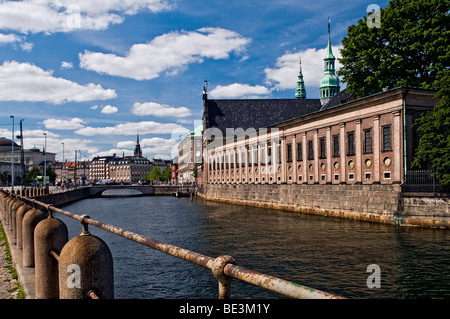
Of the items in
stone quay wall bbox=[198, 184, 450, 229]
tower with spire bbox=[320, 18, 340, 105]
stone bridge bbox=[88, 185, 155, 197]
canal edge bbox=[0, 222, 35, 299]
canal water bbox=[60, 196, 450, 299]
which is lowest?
stone bridge bbox=[88, 185, 155, 197]

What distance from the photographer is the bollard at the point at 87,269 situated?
15.0ft

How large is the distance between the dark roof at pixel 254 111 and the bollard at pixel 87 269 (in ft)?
285

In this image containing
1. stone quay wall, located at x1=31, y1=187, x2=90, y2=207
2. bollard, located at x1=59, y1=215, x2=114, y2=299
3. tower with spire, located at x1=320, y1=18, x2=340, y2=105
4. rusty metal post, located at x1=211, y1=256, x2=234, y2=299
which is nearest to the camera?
rusty metal post, located at x1=211, y1=256, x2=234, y2=299

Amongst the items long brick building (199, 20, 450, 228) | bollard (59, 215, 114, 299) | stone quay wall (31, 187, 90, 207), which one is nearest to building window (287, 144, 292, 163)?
long brick building (199, 20, 450, 228)

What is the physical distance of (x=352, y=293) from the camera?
1425 cm

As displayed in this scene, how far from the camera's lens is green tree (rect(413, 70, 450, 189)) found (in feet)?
92.8

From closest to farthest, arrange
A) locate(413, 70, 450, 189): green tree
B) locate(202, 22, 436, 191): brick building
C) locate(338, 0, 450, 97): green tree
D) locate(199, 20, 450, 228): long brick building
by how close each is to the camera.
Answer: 1. locate(413, 70, 450, 189): green tree
2. locate(199, 20, 450, 228): long brick building
3. locate(202, 22, 436, 191): brick building
4. locate(338, 0, 450, 97): green tree

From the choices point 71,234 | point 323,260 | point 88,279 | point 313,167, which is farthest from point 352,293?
point 313,167

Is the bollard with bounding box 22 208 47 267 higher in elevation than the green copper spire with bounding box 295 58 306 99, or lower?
lower

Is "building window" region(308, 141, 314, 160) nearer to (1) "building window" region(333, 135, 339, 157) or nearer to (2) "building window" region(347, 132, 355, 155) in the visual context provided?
(1) "building window" region(333, 135, 339, 157)

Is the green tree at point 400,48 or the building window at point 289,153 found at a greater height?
the green tree at point 400,48

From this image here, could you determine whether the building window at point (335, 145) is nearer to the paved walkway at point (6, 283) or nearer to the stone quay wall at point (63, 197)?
the stone quay wall at point (63, 197)

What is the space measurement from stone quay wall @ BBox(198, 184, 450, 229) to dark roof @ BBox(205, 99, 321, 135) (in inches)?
1321

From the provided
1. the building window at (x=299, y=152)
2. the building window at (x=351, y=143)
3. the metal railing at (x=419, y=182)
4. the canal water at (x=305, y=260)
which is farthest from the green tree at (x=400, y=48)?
the canal water at (x=305, y=260)
